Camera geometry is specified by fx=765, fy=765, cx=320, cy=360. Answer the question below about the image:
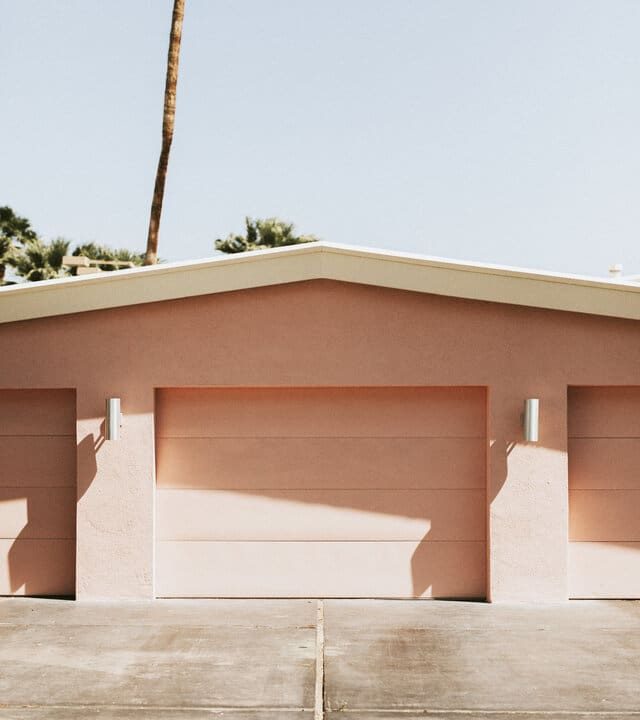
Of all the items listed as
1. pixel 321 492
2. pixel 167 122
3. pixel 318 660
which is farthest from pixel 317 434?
pixel 167 122

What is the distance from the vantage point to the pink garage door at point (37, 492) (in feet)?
25.3

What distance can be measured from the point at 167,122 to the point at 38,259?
11752mm

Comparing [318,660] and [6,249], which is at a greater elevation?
[6,249]

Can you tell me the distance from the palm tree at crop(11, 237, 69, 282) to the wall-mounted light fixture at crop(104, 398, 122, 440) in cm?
1858

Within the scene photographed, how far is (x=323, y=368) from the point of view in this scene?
7430 millimetres

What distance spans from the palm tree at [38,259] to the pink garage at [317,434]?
18.1 metres

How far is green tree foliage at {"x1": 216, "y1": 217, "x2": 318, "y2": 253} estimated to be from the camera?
1038 inches

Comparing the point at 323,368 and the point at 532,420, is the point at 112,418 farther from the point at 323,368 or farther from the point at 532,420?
the point at 532,420

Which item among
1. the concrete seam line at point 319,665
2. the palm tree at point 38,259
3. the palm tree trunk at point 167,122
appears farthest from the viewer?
the palm tree at point 38,259

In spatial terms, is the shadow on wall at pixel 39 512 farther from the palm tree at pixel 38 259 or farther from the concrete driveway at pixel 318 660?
the palm tree at pixel 38 259

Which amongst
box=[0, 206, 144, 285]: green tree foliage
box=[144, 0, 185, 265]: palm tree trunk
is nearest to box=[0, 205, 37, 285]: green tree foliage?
box=[0, 206, 144, 285]: green tree foliage

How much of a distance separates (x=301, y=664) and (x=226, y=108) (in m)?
22.0

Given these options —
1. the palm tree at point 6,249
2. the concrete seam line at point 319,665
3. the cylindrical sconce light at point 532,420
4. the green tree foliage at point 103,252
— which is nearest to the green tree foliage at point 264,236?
the green tree foliage at point 103,252

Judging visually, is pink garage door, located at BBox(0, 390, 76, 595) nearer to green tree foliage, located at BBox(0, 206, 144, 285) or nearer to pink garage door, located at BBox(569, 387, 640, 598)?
pink garage door, located at BBox(569, 387, 640, 598)
